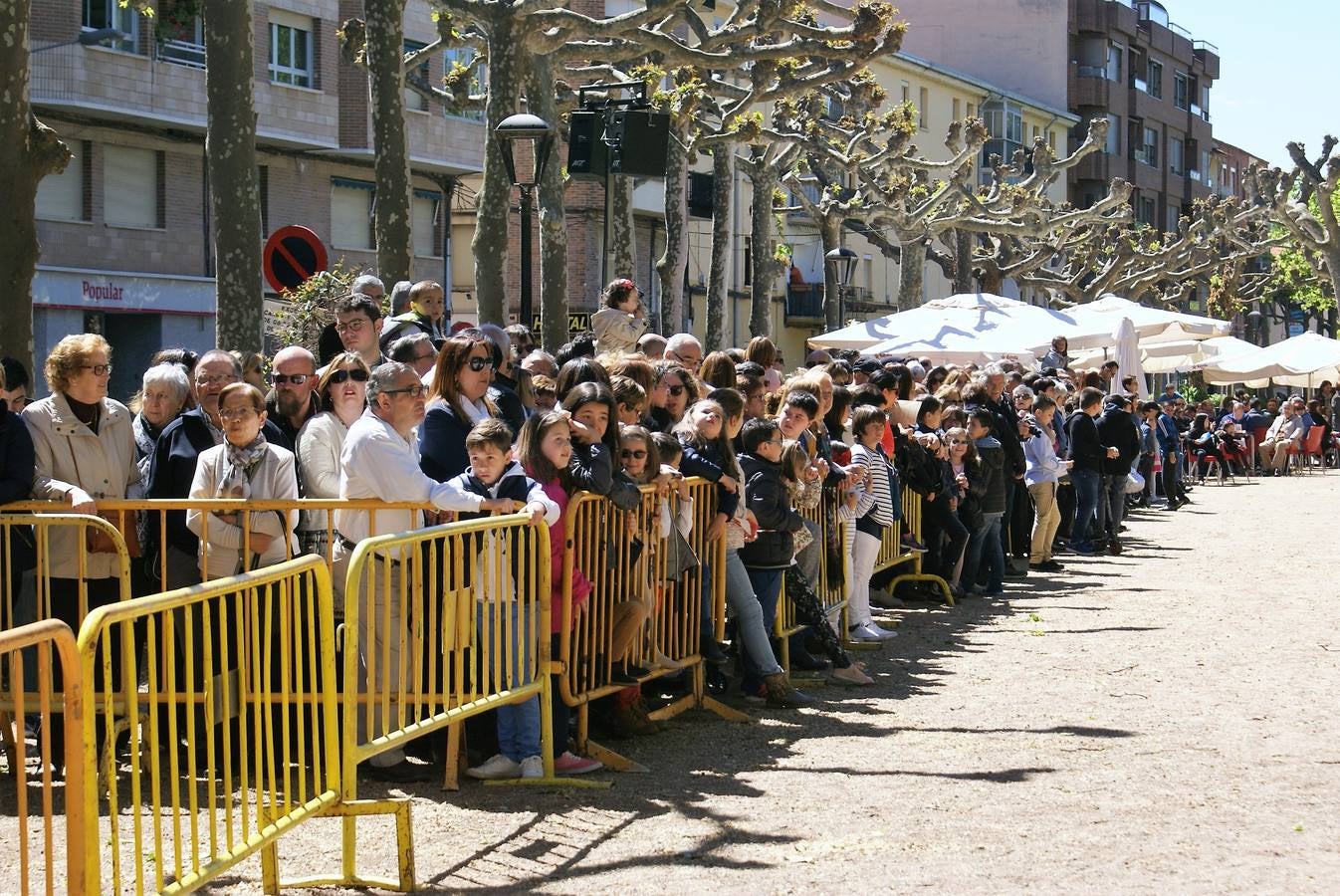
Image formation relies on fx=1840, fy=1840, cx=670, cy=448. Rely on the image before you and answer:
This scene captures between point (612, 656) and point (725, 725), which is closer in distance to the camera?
point (612, 656)

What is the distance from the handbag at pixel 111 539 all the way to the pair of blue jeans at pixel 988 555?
904cm

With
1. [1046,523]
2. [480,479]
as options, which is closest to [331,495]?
[480,479]

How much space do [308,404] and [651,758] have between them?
2334 millimetres

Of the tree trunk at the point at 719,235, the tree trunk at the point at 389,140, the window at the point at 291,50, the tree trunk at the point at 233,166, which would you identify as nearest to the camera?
the tree trunk at the point at 233,166

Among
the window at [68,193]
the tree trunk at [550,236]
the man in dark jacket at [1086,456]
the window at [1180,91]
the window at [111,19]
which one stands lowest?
the man in dark jacket at [1086,456]

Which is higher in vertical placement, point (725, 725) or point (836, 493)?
point (836, 493)

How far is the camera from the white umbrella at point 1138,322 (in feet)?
81.7

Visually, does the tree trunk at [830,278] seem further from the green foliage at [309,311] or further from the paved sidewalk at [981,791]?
the paved sidewalk at [981,791]

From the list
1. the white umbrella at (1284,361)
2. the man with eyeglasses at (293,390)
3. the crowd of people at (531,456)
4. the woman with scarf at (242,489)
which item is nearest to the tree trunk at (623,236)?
the crowd of people at (531,456)

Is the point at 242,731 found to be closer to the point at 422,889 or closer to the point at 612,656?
the point at 422,889

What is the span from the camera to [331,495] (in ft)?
26.6

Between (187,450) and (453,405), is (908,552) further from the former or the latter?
(187,450)

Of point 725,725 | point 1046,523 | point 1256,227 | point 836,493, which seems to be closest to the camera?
point 725,725

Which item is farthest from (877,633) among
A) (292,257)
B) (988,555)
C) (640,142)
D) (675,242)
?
(675,242)
